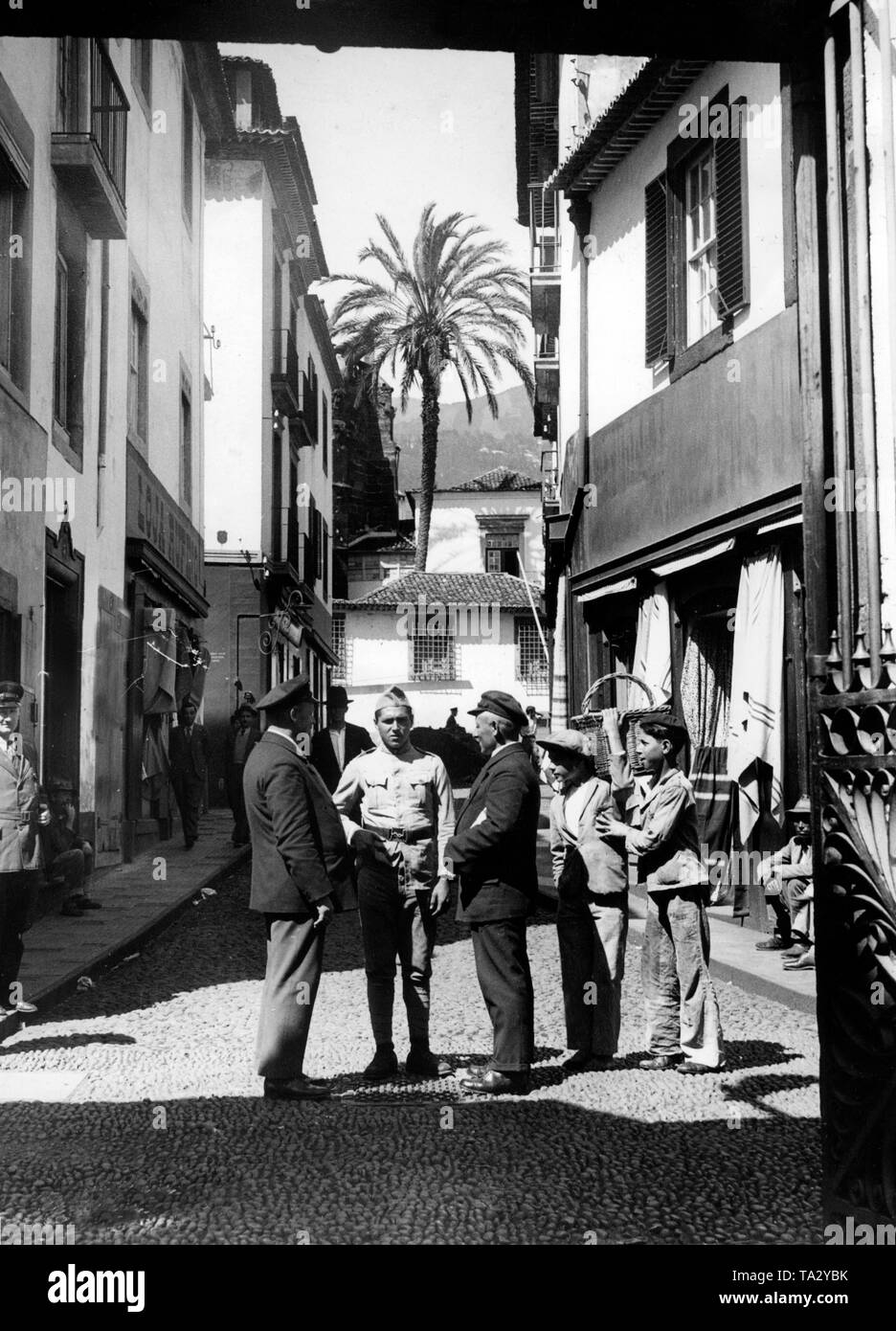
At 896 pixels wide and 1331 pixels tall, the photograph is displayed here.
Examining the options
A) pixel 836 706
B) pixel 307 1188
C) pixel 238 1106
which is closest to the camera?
pixel 836 706

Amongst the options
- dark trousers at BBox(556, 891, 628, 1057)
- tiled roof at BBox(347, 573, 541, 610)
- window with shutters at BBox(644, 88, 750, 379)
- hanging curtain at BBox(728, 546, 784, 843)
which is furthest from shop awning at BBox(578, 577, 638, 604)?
tiled roof at BBox(347, 573, 541, 610)

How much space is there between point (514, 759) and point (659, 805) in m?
0.77

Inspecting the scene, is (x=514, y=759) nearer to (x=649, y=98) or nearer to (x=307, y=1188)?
(x=307, y=1188)

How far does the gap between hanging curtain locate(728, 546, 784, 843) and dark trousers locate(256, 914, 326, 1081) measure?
505 cm

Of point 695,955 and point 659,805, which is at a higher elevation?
point 659,805

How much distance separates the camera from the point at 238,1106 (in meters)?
5.50

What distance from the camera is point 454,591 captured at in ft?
136

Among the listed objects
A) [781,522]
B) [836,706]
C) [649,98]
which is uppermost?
[649,98]

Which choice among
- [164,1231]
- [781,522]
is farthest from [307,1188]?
[781,522]

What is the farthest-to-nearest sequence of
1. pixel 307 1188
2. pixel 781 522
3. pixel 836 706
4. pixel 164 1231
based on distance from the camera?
pixel 781 522
pixel 307 1188
pixel 164 1231
pixel 836 706

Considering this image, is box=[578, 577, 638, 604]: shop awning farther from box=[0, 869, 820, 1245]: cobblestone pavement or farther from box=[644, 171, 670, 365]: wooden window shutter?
box=[0, 869, 820, 1245]: cobblestone pavement

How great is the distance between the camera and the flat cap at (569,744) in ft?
21.2

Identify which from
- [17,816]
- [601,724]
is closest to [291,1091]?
[17,816]

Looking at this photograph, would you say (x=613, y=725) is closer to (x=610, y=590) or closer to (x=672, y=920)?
(x=672, y=920)
